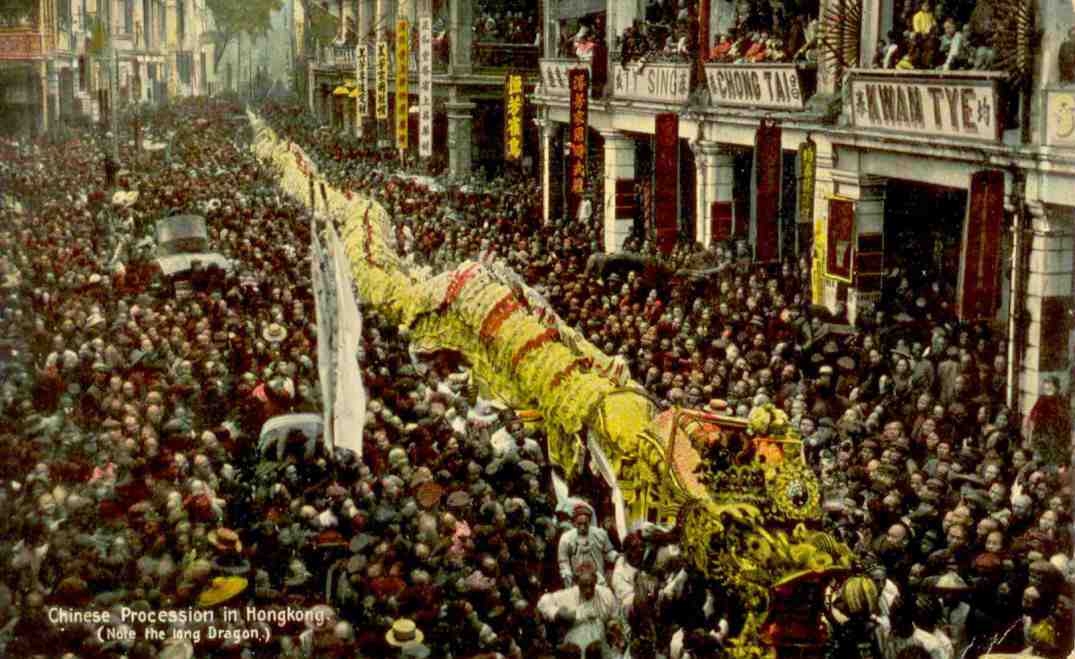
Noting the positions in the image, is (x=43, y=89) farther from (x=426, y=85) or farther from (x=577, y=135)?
(x=577, y=135)

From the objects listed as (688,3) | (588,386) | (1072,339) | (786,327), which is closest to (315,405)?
(588,386)

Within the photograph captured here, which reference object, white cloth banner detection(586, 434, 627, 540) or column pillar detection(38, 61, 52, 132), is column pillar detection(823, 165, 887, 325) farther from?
column pillar detection(38, 61, 52, 132)

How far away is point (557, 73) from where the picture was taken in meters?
22.2

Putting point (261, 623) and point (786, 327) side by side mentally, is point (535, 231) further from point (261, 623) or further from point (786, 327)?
point (261, 623)

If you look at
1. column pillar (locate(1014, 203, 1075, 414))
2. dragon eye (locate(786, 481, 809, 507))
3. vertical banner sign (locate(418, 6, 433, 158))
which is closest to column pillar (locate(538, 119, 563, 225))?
vertical banner sign (locate(418, 6, 433, 158))

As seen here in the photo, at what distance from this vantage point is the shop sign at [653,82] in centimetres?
2323

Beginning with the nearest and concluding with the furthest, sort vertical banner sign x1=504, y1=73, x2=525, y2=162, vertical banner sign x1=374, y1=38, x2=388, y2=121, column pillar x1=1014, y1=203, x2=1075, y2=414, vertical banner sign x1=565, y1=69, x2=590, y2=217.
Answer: column pillar x1=1014, y1=203, x2=1075, y2=414, vertical banner sign x1=504, y1=73, x2=525, y2=162, vertical banner sign x1=565, y1=69, x2=590, y2=217, vertical banner sign x1=374, y1=38, x2=388, y2=121

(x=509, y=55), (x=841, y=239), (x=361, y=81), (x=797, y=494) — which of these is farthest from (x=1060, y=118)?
(x=361, y=81)

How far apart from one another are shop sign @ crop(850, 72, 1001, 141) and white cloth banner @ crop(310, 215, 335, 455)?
27.7ft

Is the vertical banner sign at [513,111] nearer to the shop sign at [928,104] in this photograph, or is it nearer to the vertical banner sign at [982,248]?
the shop sign at [928,104]

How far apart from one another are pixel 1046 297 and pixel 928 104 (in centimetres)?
336

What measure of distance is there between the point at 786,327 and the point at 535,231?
4.57 metres

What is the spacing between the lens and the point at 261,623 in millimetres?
13117

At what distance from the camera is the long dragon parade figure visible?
1199 cm
